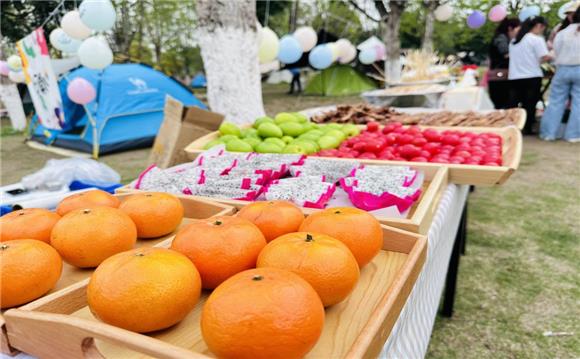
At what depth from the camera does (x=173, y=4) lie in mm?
16266

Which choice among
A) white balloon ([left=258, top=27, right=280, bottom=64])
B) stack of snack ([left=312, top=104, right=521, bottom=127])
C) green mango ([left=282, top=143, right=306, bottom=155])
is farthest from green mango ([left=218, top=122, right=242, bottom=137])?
white balloon ([left=258, top=27, right=280, bottom=64])

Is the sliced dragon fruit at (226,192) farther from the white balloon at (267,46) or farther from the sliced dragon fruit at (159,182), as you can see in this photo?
the white balloon at (267,46)

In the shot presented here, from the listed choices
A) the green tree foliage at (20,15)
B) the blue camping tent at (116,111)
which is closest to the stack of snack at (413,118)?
the blue camping tent at (116,111)

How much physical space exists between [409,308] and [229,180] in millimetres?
779

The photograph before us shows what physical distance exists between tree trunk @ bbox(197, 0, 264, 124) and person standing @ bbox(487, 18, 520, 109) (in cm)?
450

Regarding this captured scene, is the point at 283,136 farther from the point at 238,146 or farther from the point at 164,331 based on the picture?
the point at 164,331

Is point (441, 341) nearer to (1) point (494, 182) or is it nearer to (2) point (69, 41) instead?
(1) point (494, 182)

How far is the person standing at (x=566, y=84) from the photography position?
5.55 metres

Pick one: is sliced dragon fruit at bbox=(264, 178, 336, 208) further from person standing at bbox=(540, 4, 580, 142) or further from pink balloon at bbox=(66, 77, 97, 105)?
person standing at bbox=(540, 4, 580, 142)

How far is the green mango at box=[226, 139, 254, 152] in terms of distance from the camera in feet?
7.32

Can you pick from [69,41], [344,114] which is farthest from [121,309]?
[69,41]

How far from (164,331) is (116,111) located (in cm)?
664

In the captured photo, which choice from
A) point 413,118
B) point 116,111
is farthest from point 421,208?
point 116,111

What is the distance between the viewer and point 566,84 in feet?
19.4
